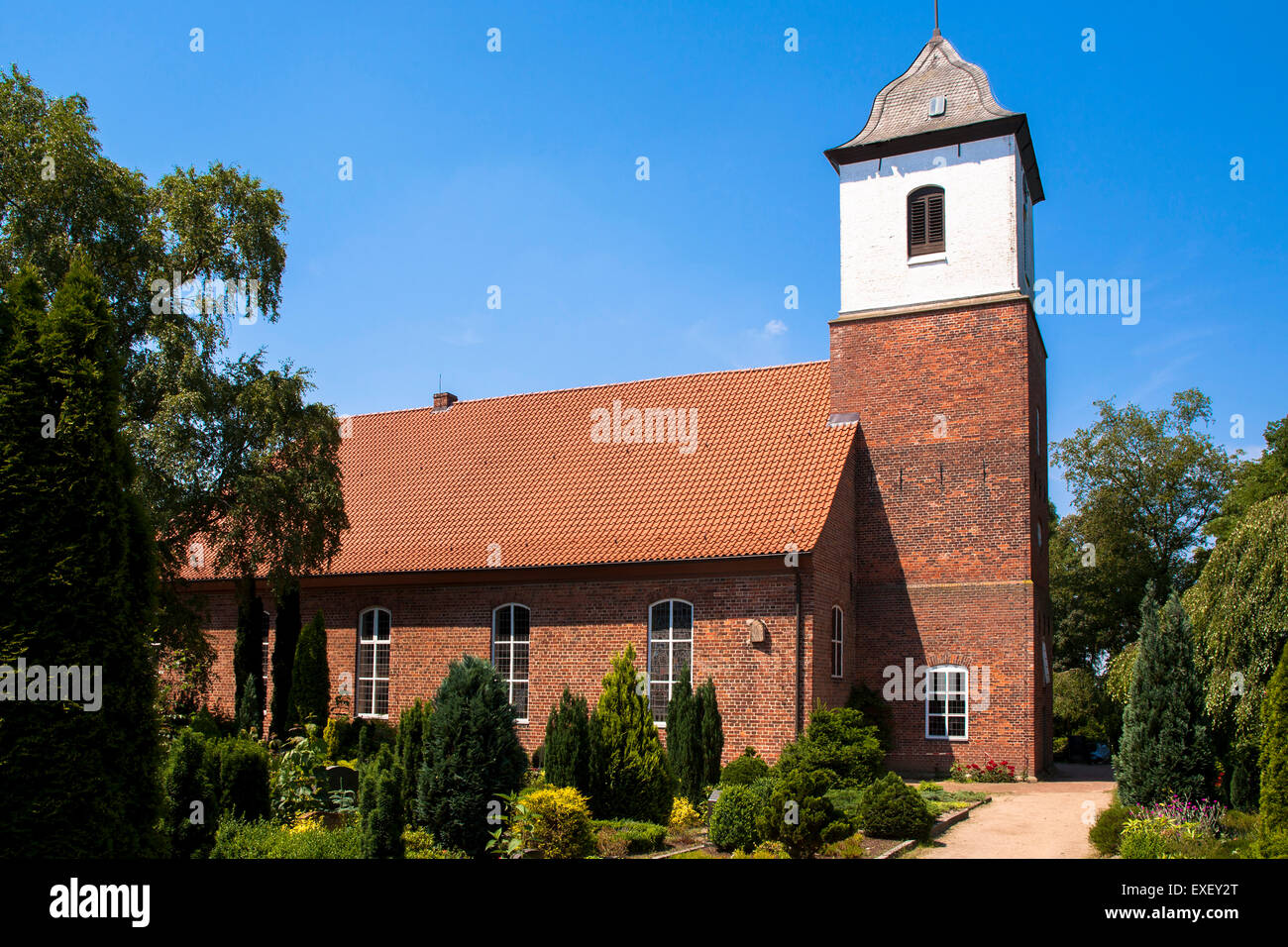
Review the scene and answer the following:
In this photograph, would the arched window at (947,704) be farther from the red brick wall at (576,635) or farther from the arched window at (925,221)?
the arched window at (925,221)

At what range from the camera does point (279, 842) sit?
9492 millimetres

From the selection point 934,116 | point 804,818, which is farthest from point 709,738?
point 934,116

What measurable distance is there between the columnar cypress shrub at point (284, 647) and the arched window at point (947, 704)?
39.8 ft

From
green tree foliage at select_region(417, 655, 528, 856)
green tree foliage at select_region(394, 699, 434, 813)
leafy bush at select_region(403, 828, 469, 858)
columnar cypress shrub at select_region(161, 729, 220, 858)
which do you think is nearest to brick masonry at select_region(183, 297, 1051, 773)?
green tree foliage at select_region(394, 699, 434, 813)

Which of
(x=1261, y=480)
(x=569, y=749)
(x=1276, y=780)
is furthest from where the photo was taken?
(x=1261, y=480)

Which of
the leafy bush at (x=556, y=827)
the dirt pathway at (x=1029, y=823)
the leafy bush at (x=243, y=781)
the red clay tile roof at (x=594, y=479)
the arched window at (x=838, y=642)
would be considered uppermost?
the red clay tile roof at (x=594, y=479)

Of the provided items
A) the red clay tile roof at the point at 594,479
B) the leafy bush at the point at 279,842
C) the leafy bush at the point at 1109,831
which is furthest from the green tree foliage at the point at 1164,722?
the leafy bush at the point at 279,842

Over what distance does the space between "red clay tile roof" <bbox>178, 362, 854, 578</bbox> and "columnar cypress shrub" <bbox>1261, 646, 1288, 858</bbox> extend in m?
9.19

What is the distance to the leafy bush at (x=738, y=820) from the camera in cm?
1085

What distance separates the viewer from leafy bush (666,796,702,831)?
1280cm

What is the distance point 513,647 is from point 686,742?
18.9 feet

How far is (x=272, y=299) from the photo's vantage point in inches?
720

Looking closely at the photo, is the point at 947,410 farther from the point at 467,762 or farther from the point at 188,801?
the point at 188,801
